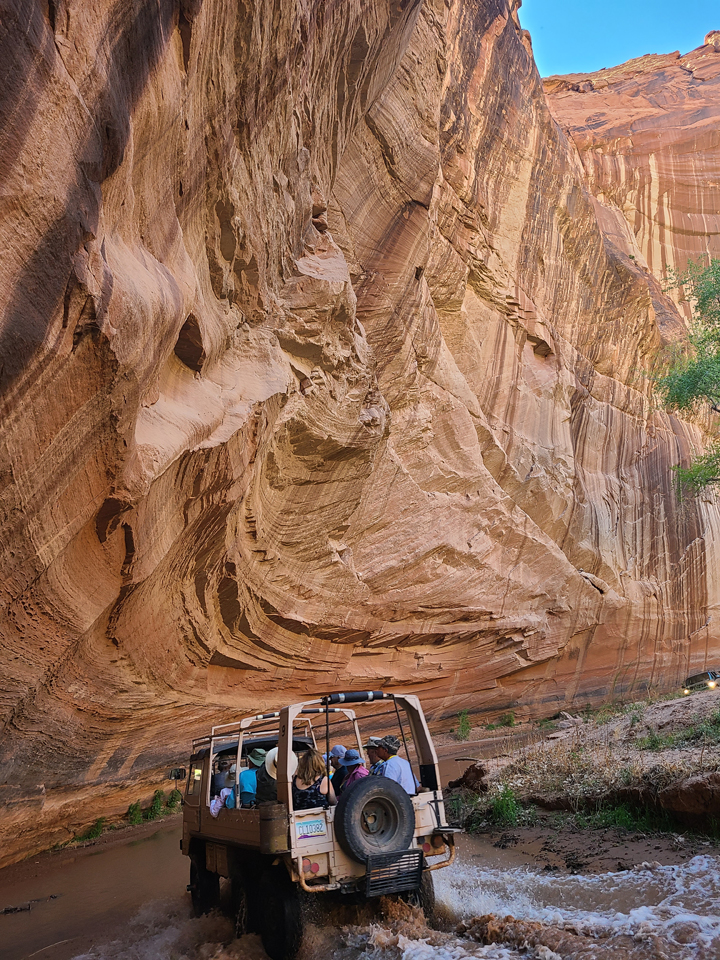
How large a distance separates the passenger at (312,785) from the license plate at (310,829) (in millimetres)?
111

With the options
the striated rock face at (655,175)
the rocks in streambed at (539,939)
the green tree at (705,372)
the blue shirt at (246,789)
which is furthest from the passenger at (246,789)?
the striated rock face at (655,175)

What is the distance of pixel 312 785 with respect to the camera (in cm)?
472

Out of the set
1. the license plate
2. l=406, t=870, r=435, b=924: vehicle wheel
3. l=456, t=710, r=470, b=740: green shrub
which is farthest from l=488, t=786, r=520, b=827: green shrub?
l=456, t=710, r=470, b=740: green shrub

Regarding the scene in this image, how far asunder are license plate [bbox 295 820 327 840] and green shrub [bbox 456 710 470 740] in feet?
39.3

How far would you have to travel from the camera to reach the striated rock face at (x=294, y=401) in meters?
4.64

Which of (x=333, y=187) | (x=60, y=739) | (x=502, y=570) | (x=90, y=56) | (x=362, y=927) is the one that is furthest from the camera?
(x=502, y=570)

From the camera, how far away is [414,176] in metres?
12.3

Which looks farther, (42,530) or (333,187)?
(333,187)

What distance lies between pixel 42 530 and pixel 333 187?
8.14 metres

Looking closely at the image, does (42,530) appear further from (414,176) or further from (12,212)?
(414,176)

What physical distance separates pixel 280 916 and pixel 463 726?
39.2ft

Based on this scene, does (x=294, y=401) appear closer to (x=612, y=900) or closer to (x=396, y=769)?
(x=396, y=769)

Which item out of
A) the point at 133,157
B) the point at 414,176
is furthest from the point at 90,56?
the point at 414,176

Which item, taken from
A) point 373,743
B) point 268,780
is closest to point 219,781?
point 268,780
